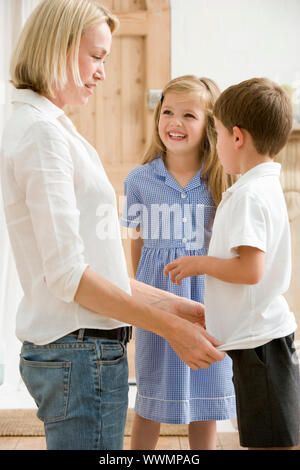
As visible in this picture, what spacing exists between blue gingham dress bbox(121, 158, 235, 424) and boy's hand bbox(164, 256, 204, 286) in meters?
0.38

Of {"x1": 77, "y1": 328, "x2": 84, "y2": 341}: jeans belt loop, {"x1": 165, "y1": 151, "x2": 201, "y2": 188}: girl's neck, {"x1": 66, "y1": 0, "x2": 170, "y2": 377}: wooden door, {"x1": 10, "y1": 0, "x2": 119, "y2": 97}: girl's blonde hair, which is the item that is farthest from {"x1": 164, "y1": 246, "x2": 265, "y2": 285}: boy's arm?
{"x1": 66, "y1": 0, "x2": 170, "y2": 377}: wooden door

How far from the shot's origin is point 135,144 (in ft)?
9.55

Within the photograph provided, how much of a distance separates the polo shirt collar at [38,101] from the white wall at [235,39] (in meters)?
1.99

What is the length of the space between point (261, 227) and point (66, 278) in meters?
0.42

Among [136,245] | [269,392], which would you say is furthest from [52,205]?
[136,245]

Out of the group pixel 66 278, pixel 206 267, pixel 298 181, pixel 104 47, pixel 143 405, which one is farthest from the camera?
pixel 298 181

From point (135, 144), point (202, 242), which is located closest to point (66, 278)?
point (202, 242)

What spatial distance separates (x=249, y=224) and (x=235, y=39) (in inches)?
81.1

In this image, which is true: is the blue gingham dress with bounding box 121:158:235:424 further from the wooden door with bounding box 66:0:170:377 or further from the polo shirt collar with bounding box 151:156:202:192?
the wooden door with bounding box 66:0:170:377

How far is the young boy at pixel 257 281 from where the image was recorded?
1.11m

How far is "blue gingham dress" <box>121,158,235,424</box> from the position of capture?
1538mm

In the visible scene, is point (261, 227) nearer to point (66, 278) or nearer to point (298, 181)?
point (66, 278)
